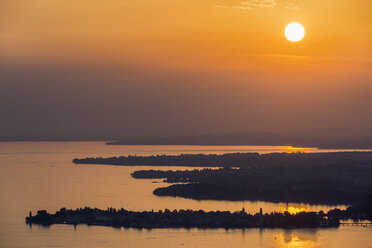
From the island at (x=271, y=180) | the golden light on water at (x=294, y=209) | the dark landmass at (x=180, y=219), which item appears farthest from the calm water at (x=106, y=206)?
the island at (x=271, y=180)

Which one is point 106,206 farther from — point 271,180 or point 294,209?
point 271,180

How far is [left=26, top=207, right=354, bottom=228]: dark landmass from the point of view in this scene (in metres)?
31.9

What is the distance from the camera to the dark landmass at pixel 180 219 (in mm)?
31938

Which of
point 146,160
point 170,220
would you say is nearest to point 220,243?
point 170,220

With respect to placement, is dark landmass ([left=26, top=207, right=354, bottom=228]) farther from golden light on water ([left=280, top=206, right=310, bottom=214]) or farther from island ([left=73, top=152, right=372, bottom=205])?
island ([left=73, top=152, right=372, bottom=205])

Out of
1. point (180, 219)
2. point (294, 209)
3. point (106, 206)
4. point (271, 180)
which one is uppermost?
point (271, 180)

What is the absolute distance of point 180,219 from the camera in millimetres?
32188

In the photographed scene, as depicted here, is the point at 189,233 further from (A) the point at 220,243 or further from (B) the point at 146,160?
(B) the point at 146,160

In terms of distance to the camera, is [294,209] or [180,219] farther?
[294,209]

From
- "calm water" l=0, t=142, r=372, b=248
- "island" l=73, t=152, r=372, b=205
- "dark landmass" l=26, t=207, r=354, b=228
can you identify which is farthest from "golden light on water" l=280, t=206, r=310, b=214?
"dark landmass" l=26, t=207, r=354, b=228

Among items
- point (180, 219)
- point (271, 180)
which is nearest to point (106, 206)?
point (180, 219)

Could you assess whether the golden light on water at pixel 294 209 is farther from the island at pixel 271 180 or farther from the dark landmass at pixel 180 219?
the dark landmass at pixel 180 219

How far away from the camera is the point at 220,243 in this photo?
93.7 ft

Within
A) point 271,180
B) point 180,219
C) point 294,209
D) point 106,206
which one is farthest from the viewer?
point 271,180
